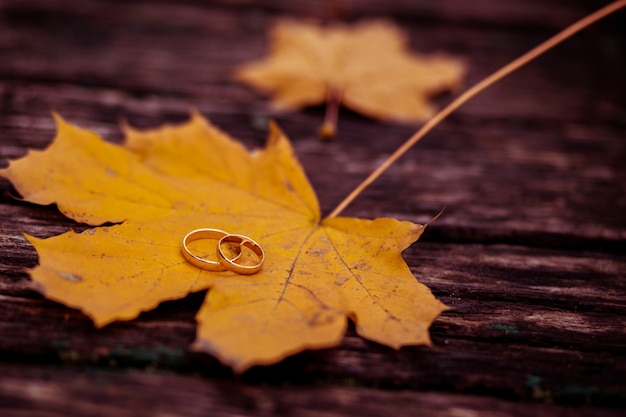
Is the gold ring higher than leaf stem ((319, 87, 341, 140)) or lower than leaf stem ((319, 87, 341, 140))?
lower

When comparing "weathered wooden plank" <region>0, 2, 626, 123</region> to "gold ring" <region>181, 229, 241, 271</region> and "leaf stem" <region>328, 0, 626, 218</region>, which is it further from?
"gold ring" <region>181, 229, 241, 271</region>

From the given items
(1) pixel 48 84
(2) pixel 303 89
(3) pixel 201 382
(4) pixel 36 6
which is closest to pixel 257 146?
(2) pixel 303 89

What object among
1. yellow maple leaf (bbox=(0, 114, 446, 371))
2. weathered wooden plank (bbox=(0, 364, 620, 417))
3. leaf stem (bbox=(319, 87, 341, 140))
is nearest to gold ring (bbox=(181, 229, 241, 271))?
yellow maple leaf (bbox=(0, 114, 446, 371))

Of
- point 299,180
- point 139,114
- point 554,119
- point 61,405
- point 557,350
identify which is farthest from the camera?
point 554,119

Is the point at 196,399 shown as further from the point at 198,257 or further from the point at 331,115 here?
the point at 331,115

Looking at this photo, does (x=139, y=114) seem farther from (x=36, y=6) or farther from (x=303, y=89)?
(x=36, y=6)

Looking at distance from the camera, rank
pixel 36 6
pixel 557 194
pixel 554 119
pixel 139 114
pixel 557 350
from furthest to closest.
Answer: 1. pixel 36 6
2. pixel 554 119
3. pixel 139 114
4. pixel 557 194
5. pixel 557 350

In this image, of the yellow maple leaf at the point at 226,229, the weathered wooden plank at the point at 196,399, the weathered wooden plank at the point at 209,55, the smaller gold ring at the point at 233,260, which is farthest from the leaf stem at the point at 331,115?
the weathered wooden plank at the point at 196,399
